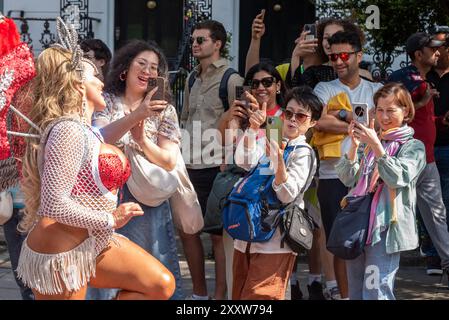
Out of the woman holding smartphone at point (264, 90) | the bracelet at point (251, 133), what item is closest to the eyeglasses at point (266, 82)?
the woman holding smartphone at point (264, 90)

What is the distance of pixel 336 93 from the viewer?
6812 mm

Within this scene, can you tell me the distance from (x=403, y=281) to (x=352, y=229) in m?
2.37

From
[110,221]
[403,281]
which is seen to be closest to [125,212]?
[110,221]

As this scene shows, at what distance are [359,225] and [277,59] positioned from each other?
12.7 meters

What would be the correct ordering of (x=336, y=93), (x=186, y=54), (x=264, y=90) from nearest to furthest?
(x=264, y=90), (x=336, y=93), (x=186, y=54)

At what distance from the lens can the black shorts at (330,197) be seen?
6.68 m

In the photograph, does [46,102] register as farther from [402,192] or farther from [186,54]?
[186,54]

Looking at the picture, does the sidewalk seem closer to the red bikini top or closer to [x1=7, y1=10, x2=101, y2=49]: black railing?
the red bikini top

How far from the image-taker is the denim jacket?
18.5 feet

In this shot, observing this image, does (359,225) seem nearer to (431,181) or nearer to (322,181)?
(322,181)

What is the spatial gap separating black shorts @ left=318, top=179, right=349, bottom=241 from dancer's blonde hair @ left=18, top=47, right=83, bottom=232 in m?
2.38

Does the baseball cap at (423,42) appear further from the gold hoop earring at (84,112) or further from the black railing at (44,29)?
the black railing at (44,29)

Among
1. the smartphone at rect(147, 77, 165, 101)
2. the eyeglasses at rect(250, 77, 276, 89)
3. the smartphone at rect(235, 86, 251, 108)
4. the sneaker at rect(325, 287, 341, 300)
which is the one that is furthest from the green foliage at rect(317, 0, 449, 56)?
the smartphone at rect(147, 77, 165, 101)
